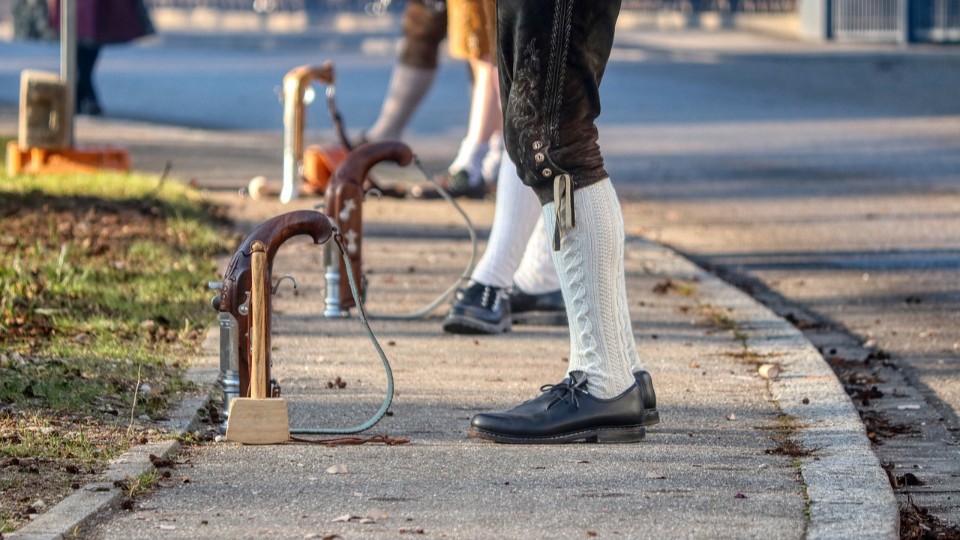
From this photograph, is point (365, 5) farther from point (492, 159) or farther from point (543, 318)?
point (543, 318)

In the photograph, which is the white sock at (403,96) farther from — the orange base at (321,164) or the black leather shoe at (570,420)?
the black leather shoe at (570,420)

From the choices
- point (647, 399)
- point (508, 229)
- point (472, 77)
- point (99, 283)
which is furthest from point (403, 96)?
point (647, 399)

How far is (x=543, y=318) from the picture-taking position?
5906 millimetres

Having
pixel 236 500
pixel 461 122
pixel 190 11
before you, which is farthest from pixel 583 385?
pixel 190 11

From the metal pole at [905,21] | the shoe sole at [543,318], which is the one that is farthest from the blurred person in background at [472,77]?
the metal pole at [905,21]

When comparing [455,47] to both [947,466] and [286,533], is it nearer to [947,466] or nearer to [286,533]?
[947,466]

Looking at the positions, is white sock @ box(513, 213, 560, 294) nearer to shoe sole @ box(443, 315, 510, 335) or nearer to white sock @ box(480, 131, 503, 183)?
shoe sole @ box(443, 315, 510, 335)

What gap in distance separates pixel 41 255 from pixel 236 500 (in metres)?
3.33

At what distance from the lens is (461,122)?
14562 millimetres

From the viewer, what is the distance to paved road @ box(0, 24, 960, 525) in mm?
5883

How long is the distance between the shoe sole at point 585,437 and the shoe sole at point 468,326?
1.37 meters

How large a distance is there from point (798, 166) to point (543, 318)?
18.2ft

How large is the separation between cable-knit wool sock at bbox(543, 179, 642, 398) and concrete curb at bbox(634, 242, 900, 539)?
549 mm

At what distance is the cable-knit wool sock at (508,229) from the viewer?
566 centimetres
